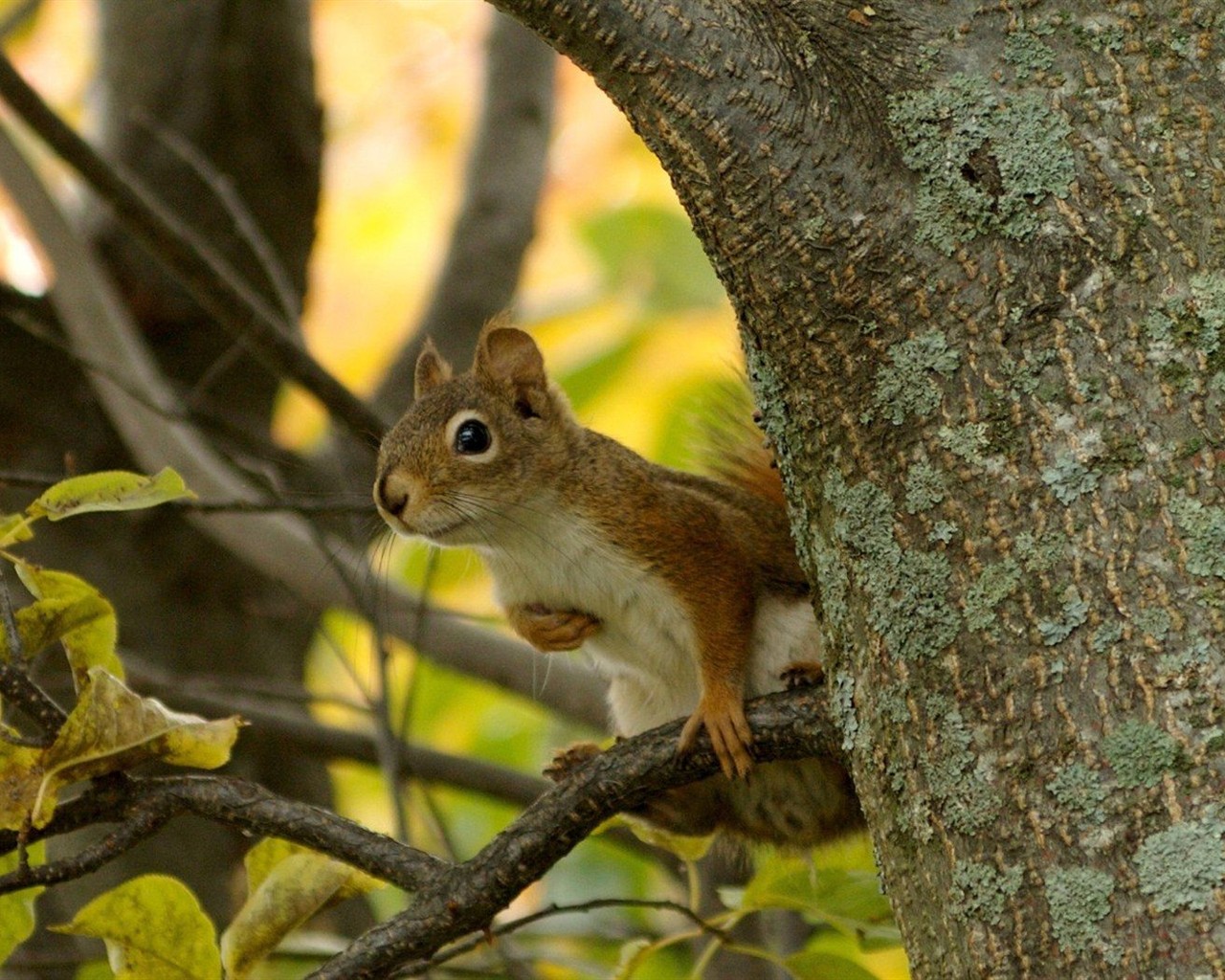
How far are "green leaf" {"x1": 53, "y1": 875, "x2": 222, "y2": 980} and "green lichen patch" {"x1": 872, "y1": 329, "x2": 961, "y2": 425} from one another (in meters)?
0.87

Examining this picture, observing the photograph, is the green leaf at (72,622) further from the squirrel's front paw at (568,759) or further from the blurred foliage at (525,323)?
the squirrel's front paw at (568,759)

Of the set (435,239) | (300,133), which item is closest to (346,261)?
(435,239)

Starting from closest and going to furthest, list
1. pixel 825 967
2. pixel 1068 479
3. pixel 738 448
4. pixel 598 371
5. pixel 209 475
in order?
pixel 1068 479, pixel 825 967, pixel 738 448, pixel 209 475, pixel 598 371

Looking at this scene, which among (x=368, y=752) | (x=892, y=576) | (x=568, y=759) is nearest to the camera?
(x=892, y=576)

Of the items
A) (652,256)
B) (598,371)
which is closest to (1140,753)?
(598,371)

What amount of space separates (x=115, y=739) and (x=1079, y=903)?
926 mm

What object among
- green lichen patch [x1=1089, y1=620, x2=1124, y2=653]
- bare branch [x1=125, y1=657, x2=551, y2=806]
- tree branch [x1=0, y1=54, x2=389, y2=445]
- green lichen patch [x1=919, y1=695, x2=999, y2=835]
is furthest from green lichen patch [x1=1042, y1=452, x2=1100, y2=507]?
bare branch [x1=125, y1=657, x2=551, y2=806]

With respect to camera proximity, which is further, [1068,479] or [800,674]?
[800,674]

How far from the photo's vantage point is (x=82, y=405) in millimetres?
4012

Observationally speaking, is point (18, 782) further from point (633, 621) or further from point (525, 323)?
point (525, 323)

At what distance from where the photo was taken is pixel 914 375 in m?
1.49

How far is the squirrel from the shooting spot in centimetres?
245

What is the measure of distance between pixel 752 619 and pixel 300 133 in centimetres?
233

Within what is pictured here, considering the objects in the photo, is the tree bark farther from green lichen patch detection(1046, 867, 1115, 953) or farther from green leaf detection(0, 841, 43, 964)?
green lichen patch detection(1046, 867, 1115, 953)
